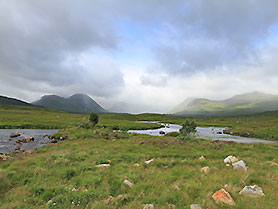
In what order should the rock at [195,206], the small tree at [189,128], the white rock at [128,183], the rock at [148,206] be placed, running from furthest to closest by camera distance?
the small tree at [189,128]
the white rock at [128,183]
the rock at [148,206]
the rock at [195,206]

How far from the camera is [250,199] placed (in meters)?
6.88

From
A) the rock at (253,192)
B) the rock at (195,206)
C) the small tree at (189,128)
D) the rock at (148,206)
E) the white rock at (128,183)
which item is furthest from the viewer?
the small tree at (189,128)

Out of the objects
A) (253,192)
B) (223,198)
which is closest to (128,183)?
(223,198)

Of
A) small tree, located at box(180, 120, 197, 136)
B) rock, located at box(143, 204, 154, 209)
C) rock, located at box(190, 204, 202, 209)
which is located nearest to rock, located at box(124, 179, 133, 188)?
rock, located at box(143, 204, 154, 209)

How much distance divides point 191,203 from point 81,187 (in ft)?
21.5

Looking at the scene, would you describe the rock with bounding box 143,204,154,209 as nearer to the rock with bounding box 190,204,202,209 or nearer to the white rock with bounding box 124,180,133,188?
the rock with bounding box 190,204,202,209

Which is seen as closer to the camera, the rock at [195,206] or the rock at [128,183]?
the rock at [195,206]

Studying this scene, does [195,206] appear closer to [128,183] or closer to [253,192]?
[253,192]

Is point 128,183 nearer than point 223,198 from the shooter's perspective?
No

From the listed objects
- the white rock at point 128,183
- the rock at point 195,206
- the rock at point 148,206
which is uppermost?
→ the rock at point 195,206

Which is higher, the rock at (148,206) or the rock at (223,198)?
the rock at (223,198)

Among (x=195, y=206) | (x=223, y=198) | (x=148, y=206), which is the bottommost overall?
(x=148, y=206)

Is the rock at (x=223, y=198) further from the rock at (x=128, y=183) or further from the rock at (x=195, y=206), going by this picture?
the rock at (x=128, y=183)

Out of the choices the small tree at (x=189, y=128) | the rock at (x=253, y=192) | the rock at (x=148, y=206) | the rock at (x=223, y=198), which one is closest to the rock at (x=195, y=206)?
the rock at (x=223, y=198)
